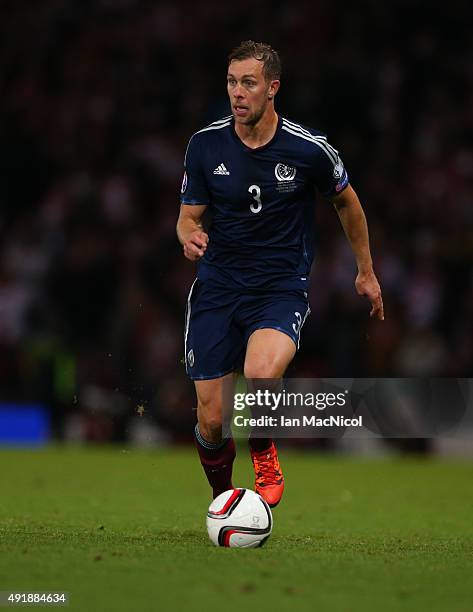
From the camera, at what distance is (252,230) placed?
6984 millimetres

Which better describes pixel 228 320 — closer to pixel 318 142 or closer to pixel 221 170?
pixel 221 170

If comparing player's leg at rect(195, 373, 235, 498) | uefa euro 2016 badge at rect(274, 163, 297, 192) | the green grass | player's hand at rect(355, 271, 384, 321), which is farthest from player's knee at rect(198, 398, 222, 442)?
uefa euro 2016 badge at rect(274, 163, 297, 192)

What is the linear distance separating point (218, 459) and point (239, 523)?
89cm

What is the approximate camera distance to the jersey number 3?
22.7ft

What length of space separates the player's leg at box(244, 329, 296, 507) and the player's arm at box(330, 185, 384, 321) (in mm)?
579

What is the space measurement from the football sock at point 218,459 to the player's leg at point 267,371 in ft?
0.47

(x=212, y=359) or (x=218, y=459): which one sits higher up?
(x=212, y=359)

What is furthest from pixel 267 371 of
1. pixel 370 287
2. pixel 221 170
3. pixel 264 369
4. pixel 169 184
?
pixel 169 184

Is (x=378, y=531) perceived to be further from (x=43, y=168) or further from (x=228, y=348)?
(x=43, y=168)

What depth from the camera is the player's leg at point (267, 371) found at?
6621mm

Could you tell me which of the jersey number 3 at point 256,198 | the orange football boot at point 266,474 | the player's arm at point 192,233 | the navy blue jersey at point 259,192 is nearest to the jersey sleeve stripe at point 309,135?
the navy blue jersey at point 259,192

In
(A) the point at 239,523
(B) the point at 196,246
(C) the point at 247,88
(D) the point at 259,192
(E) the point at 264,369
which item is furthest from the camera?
(D) the point at 259,192

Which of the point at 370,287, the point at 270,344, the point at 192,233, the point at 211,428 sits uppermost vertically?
the point at 192,233

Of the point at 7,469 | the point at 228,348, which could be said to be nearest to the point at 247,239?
the point at 228,348
